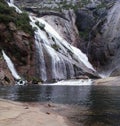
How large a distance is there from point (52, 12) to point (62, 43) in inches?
778

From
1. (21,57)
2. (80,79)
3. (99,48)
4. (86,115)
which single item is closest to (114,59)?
(99,48)

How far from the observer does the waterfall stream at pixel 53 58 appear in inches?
2699

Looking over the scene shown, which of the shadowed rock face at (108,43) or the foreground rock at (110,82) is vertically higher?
the shadowed rock face at (108,43)

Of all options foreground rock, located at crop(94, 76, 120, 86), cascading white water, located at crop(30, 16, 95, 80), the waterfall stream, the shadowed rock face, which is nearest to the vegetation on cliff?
the waterfall stream

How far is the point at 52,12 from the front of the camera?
3858 inches

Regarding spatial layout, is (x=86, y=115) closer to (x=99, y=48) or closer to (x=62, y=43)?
(x=62, y=43)

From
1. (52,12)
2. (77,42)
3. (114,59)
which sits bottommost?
(114,59)

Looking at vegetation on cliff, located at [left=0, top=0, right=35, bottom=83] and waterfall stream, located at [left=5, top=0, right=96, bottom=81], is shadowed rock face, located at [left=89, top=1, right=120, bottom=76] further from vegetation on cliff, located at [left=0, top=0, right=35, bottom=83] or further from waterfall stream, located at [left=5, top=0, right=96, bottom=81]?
vegetation on cliff, located at [left=0, top=0, right=35, bottom=83]

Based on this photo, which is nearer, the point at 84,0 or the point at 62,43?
the point at 62,43

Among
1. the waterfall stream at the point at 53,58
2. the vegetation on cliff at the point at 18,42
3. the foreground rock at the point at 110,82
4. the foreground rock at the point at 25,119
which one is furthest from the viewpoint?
the waterfall stream at the point at 53,58

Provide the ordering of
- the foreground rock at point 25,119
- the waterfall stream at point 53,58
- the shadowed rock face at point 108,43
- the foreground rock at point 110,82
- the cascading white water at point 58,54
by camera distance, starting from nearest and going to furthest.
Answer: the foreground rock at point 25,119 → the foreground rock at point 110,82 → the waterfall stream at point 53,58 → the cascading white water at point 58,54 → the shadowed rock face at point 108,43

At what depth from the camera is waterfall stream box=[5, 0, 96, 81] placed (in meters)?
68.6

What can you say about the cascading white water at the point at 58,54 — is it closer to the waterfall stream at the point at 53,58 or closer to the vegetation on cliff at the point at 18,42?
the waterfall stream at the point at 53,58

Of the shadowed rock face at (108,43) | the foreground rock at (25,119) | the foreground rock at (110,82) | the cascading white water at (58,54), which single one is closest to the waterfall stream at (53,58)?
the cascading white water at (58,54)
